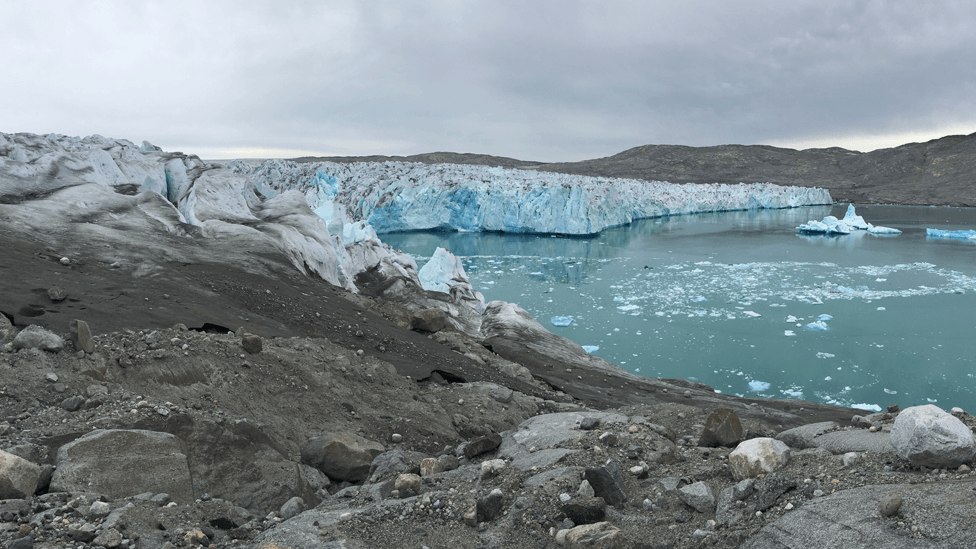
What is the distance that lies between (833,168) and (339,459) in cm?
8892

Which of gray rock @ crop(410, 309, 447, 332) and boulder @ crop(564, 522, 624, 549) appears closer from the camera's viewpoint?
boulder @ crop(564, 522, 624, 549)

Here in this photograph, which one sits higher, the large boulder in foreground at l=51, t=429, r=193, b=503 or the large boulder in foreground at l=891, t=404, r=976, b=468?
the large boulder in foreground at l=891, t=404, r=976, b=468

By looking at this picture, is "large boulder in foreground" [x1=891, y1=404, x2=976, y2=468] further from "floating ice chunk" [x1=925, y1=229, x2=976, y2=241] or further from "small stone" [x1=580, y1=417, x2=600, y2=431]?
"floating ice chunk" [x1=925, y1=229, x2=976, y2=241]

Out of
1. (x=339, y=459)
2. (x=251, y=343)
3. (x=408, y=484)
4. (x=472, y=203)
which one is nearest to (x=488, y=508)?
(x=408, y=484)

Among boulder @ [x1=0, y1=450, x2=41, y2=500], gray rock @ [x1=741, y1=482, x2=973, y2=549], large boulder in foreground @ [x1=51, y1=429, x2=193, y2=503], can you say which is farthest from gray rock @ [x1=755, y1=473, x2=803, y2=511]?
boulder @ [x1=0, y1=450, x2=41, y2=500]

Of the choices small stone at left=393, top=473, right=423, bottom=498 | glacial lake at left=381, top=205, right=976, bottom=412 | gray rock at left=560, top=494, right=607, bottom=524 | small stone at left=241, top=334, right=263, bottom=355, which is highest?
small stone at left=241, top=334, right=263, bottom=355

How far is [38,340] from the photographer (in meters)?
3.58

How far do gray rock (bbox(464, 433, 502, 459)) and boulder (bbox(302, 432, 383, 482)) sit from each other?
630mm

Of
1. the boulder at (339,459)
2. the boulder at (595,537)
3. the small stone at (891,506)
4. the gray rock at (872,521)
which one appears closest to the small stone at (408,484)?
the boulder at (339,459)

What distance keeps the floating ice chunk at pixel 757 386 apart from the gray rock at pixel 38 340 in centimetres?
970

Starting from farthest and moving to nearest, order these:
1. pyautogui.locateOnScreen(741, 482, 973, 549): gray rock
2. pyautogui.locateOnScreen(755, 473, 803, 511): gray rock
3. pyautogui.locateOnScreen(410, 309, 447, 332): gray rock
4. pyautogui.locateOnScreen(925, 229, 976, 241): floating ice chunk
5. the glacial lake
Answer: pyautogui.locateOnScreen(925, 229, 976, 241): floating ice chunk
the glacial lake
pyautogui.locateOnScreen(410, 309, 447, 332): gray rock
pyautogui.locateOnScreen(755, 473, 803, 511): gray rock
pyautogui.locateOnScreen(741, 482, 973, 549): gray rock

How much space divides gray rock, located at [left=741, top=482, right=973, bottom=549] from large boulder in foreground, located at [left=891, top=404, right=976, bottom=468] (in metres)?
0.25

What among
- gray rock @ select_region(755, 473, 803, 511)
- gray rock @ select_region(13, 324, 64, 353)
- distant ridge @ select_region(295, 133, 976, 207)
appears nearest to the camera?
gray rock @ select_region(755, 473, 803, 511)

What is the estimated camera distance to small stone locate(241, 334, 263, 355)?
4.50 metres
